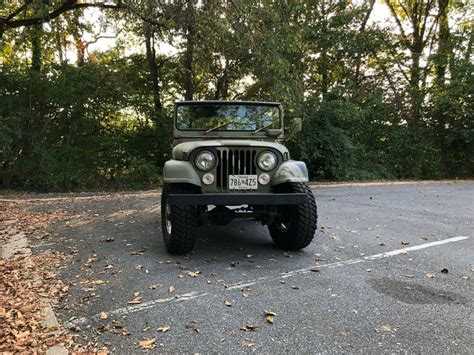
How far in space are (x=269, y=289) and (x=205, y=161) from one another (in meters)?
1.51

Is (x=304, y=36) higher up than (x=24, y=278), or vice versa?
(x=304, y=36)

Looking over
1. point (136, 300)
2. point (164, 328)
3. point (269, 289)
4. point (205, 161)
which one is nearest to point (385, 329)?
point (269, 289)

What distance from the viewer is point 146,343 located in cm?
251

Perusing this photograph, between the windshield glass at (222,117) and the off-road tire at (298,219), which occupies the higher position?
the windshield glass at (222,117)

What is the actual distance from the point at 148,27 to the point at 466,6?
17171mm

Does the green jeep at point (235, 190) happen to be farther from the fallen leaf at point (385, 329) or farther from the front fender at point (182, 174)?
the fallen leaf at point (385, 329)

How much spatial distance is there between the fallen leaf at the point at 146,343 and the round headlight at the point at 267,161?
2281 millimetres

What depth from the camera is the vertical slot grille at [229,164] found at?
429 cm

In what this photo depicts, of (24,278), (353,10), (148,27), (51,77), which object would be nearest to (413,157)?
(353,10)

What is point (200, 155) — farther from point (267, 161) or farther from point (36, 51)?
point (36, 51)

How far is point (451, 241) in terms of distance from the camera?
5258mm

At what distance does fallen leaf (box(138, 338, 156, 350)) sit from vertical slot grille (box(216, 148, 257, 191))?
201cm

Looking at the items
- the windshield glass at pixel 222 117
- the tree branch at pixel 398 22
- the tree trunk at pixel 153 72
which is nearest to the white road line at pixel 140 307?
the windshield glass at pixel 222 117

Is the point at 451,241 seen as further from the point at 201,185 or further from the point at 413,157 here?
the point at 413,157
